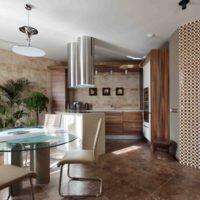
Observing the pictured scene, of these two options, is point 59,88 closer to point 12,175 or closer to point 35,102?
point 35,102

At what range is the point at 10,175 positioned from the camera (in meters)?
1.67

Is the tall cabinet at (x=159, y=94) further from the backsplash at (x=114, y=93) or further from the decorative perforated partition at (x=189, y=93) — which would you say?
the backsplash at (x=114, y=93)

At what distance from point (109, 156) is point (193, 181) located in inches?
65.3

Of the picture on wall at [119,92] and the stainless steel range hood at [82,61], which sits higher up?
the stainless steel range hood at [82,61]

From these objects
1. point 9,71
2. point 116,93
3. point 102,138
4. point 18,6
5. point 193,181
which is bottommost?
point 193,181

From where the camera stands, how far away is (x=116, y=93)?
5.89 meters

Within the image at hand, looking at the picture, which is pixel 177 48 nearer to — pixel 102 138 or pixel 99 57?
pixel 102 138

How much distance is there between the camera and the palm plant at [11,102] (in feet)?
13.7

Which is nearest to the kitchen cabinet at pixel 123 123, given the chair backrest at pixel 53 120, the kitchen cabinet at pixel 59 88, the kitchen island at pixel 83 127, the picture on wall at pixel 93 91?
the picture on wall at pixel 93 91

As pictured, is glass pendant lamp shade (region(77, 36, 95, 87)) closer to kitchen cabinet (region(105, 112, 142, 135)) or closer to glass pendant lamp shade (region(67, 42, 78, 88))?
glass pendant lamp shade (region(67, 42, 78, 88))

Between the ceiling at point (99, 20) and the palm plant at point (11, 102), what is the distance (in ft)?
3.28

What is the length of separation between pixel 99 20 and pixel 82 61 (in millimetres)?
1129

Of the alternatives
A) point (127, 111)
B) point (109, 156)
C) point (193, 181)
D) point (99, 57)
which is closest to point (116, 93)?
point (127, 111)

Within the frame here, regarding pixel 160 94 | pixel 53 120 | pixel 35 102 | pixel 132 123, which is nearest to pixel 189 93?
pixel 160 94
